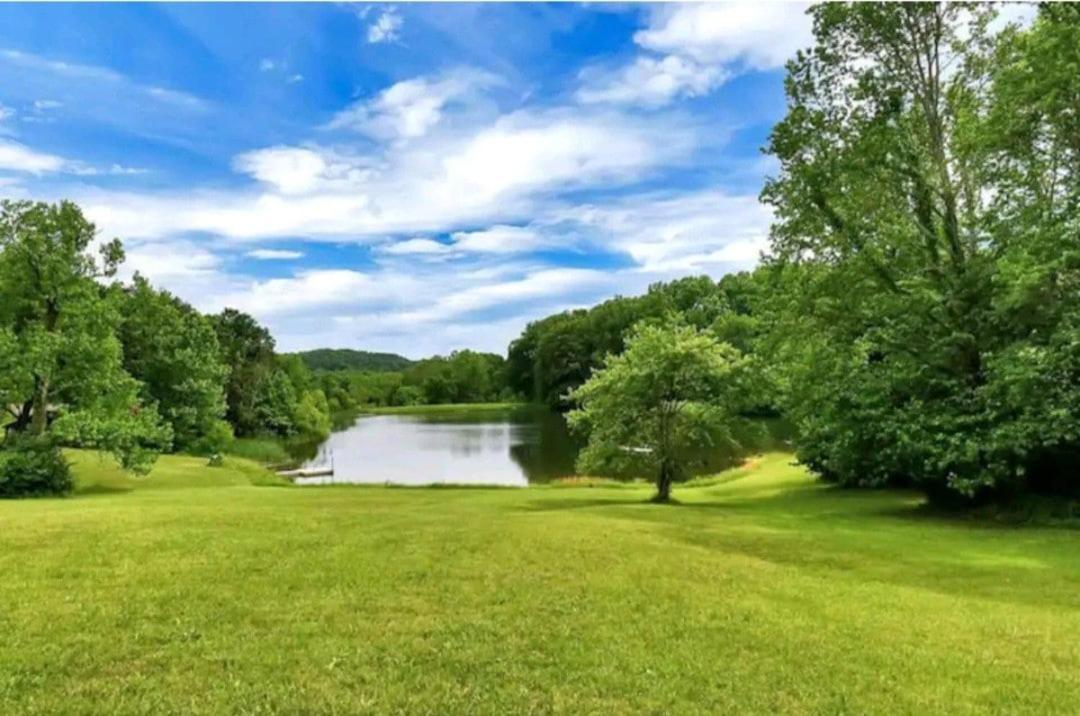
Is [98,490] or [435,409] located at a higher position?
[435,409]

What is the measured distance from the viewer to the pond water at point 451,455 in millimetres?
42188

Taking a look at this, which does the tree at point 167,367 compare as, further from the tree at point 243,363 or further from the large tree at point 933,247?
the large tree at point 933,247

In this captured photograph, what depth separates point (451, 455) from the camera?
185ft

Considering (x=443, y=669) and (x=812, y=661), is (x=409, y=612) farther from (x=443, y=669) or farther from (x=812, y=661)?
(x=812, y=661)

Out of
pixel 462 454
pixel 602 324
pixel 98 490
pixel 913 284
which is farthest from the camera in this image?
pixel 602 324

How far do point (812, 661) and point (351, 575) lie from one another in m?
5.43

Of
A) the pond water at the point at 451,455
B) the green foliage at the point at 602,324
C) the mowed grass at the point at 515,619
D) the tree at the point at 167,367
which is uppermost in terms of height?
the green foliage at the point at 602,324

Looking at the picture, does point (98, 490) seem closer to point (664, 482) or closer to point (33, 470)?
point (33, 470)

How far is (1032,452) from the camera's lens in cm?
1714

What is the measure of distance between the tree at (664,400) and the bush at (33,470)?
16.8 metres

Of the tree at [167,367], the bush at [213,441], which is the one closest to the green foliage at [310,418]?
the bush at [213,441]

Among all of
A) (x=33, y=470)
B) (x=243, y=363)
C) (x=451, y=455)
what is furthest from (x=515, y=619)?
(x=243, y=363)

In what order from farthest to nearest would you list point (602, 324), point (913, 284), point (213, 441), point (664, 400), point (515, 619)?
point (602, 324)
point (213, 441)
point (664, 400)
point (913, 284)
point (515, 619)

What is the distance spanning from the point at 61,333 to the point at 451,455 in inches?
1280
